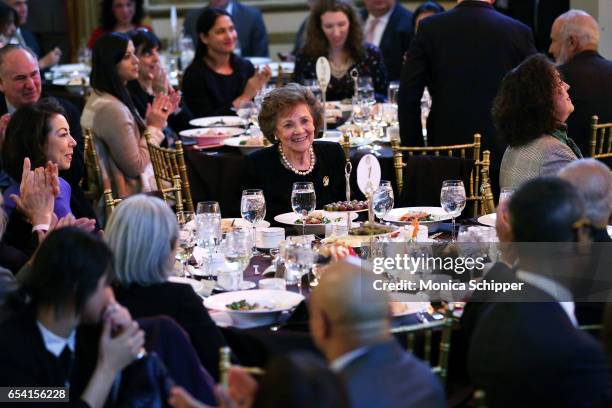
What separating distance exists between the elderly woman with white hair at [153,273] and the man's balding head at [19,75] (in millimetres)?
3041

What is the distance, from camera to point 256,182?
4.92 meters

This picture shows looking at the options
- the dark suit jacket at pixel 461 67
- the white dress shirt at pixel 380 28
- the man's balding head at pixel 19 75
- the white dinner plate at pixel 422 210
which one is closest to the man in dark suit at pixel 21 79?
the man's balding head at pixel 19 75

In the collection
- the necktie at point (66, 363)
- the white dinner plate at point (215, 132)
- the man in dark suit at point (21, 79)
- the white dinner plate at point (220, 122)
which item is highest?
the man in dark suit at point (21, 79)

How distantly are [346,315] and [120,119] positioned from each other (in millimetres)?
4168

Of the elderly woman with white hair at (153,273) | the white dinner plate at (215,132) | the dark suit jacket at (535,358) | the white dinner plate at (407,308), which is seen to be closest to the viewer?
the dark suit jacket at (535,358)

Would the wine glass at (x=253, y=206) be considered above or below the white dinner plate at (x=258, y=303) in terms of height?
above

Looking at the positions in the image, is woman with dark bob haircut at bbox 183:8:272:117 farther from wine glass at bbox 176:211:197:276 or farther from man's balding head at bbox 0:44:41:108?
wine glass at bbox 176:211:197:276

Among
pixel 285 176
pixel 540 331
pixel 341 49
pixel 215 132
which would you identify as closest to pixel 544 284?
pixel 540 331

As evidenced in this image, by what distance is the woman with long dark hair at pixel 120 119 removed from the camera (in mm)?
6191

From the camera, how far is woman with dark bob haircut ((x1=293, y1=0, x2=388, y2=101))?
7.59 m

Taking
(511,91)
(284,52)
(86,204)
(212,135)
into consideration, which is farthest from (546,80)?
(284,52)

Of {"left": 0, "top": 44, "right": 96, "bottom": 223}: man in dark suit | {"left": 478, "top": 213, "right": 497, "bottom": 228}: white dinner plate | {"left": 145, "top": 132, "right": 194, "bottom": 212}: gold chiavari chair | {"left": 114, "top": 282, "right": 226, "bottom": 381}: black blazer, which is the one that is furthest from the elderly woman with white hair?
{"left": 0, "top": 44, "right": 96, "bottom": 223}: man in dark suit

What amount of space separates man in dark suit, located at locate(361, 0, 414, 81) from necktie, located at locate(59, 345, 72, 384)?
679 centimetres

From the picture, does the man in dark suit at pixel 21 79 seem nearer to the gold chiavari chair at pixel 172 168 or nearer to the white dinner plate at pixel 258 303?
the gold chiavari chair at pixel 172 168
